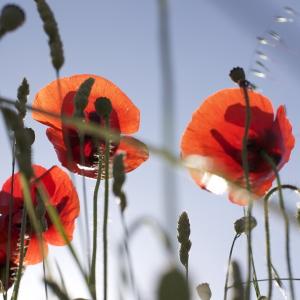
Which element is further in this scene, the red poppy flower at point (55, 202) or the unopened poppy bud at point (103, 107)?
the red poppy flower at point (55, 202)

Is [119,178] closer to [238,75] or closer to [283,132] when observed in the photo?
[238,75]

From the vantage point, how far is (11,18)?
0.71 m

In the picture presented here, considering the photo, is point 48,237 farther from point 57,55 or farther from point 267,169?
point 57,55

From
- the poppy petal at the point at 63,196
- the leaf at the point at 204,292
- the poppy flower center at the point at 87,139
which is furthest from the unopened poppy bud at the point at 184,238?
the poppy petal at the point at 63,196

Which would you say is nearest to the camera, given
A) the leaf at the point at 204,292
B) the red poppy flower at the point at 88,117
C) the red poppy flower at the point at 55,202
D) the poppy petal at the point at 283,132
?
the leaf at the point at 204,292

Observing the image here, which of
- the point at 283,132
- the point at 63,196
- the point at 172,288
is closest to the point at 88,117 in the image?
the point at 63,196

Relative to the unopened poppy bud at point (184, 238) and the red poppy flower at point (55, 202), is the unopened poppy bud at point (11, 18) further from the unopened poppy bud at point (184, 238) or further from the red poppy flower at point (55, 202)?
the red poppy flower at point (55, 202)

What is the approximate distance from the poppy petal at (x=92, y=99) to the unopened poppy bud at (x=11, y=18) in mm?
606

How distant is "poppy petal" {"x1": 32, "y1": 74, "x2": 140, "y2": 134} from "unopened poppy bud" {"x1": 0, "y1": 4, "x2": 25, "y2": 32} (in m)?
0.61

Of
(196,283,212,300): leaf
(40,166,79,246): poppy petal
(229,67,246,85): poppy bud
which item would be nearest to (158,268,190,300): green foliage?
(196,283,212,300): leaf

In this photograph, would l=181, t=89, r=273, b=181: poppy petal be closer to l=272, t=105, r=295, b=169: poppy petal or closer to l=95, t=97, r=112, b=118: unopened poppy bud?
l=272, t=105, r=295, b=169: poppy petal

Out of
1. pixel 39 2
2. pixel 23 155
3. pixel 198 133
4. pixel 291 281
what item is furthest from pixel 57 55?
pixel 198 133

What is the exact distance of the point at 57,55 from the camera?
80 centimetres

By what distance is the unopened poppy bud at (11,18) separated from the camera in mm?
709
